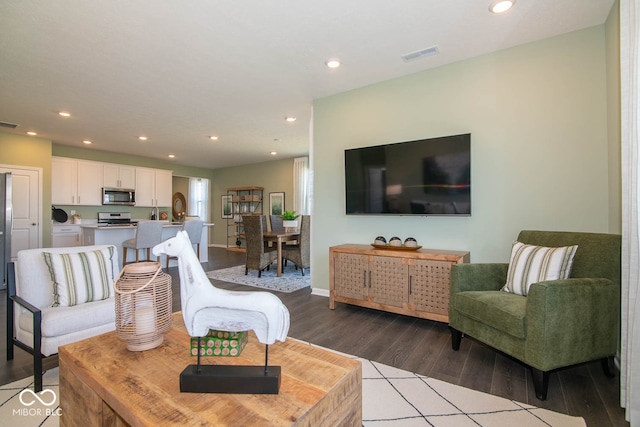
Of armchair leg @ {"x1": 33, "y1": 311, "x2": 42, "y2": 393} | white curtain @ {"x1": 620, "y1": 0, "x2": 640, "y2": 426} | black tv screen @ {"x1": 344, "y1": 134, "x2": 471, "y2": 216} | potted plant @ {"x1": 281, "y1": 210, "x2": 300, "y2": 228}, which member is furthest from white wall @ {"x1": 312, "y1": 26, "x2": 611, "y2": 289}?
armchair leg @ {"x1": 33, "y1": 311, "x2": 42, "y2": 393}

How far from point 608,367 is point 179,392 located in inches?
99.8

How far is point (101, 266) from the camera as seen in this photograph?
Result: 2.30m

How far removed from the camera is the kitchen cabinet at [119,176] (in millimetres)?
6820

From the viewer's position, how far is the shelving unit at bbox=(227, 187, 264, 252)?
8.56 metres

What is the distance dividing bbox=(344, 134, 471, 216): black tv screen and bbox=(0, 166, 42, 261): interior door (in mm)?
5964

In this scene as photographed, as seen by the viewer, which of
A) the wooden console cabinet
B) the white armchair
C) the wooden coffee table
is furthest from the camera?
the wooden console cabinet

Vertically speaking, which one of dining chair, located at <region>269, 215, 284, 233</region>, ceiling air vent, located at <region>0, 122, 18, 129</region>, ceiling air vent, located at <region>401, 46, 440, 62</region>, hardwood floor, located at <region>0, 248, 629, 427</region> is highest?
ceiling air vent, located at <region>401, 46, 440, 62</region>

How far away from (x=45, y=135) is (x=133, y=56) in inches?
168

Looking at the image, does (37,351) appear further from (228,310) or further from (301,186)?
(301,186)

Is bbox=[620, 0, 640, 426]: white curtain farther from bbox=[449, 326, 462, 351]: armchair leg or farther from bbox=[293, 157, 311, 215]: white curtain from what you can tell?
bbox=[293, 157, 311, 215]: white curtain

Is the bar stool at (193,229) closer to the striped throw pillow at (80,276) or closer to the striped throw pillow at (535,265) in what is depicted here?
the striped throw pillow at (80,276)

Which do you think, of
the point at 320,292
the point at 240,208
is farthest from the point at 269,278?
the point at 240,208

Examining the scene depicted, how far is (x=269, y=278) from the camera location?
4.86 metres

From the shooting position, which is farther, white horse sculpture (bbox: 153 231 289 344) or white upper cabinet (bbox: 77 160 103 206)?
white upper cabinet (bbox: 77 160 103 206)
